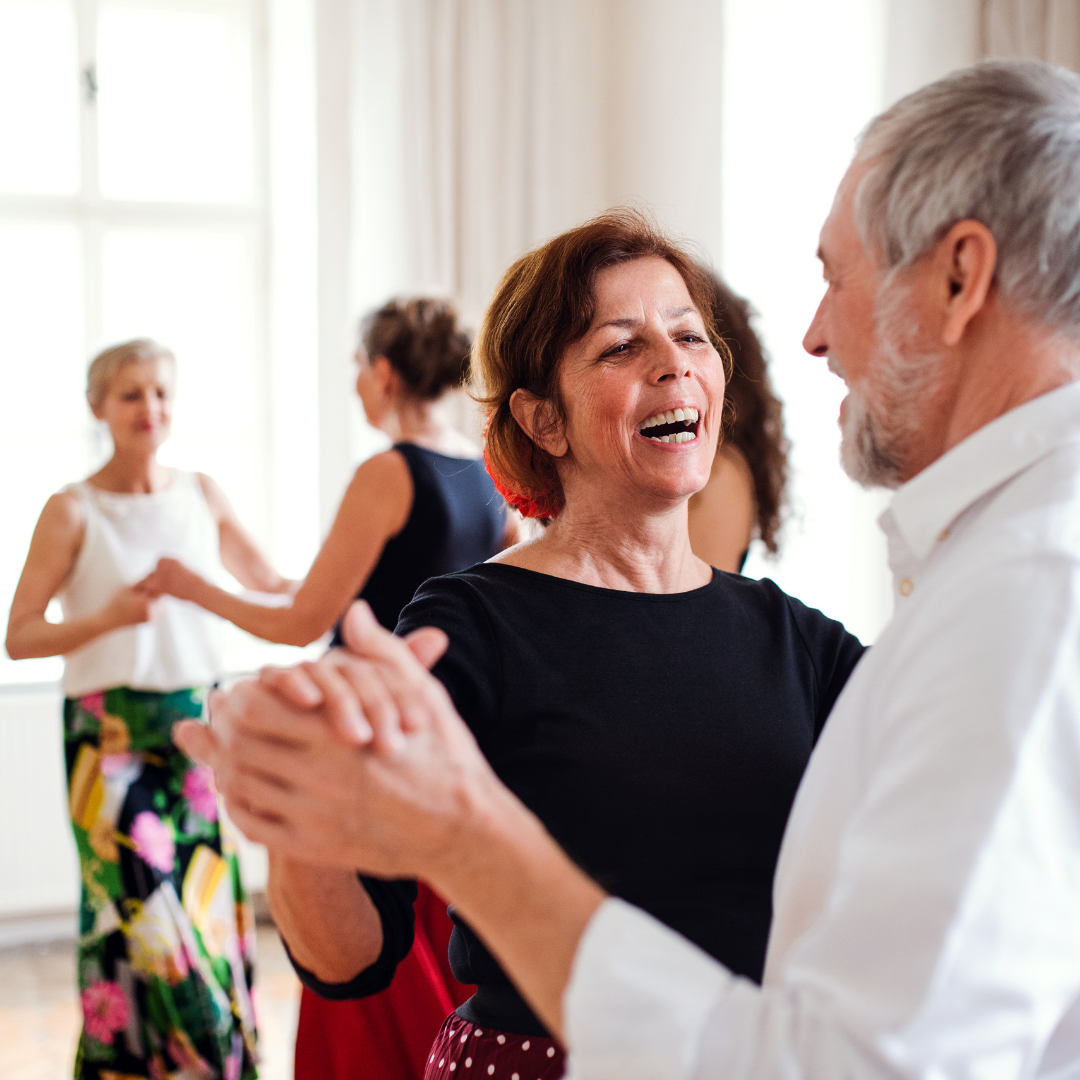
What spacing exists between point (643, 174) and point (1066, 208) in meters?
3.65

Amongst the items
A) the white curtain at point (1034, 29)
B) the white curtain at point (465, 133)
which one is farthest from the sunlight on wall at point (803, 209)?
the white curtain at point (465, 133)

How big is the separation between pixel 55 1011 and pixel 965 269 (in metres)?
3.62

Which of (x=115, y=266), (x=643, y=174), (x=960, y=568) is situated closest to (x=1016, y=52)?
(x=643, y=174)

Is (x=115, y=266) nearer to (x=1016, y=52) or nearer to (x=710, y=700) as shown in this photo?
(x=1016, y=52)

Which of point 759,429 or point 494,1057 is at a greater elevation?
point 759,429

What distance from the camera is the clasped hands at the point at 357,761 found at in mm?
708

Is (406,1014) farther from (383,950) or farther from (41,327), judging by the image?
(41,327)

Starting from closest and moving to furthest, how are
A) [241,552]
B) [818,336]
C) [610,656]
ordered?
[818,336], [610,656], [241,552]

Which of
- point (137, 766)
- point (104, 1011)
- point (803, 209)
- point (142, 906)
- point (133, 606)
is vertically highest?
point (803, 209)

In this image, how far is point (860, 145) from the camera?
0.88m

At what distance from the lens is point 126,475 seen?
2807 millimetres

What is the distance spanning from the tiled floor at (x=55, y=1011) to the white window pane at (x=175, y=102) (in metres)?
2.82

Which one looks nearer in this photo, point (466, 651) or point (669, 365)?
point (466, 651)

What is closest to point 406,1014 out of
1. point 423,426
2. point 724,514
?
point 724,514
